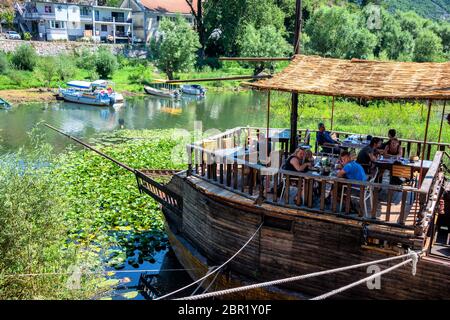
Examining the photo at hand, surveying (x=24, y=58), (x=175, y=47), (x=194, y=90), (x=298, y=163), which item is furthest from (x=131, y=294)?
(x=24, y=58)

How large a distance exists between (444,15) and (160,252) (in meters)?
183

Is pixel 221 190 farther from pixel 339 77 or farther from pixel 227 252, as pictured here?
pixel 339 77

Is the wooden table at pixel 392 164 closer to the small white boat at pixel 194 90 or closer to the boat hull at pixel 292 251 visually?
the boat hull at pixel 292 251

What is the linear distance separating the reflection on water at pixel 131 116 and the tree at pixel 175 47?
7494mm

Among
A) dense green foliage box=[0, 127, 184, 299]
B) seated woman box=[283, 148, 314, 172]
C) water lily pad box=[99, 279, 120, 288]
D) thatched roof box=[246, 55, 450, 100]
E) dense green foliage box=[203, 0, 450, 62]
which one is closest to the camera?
thatched roof box=[246, 55, 450, 100]

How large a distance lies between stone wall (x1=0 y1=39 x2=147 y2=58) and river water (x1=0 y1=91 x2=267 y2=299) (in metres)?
17.1

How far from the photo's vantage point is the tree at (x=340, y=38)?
49.3 meters

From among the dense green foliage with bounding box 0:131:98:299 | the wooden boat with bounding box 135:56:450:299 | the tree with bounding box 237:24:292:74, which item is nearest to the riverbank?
the tree with bounding box 237:24:292:74

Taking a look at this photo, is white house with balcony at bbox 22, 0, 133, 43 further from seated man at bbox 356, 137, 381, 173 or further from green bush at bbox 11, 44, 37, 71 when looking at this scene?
seated man at bbox 356, 137, 381, 173

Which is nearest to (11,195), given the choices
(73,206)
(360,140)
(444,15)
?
(73,206)

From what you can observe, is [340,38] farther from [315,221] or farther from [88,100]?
[315,221]

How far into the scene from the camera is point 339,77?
33.0 ft

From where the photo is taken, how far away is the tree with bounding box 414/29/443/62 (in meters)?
53.9

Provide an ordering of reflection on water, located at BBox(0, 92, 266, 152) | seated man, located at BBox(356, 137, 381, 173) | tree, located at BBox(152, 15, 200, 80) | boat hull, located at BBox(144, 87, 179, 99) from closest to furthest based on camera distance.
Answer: seated man, located at BBox(356, 137, 381, 173) → reflection on water, located at BBox(0, 92, 266, 152) → boat hull, located at BBox(144, 87, 179, 99) → tree, located at BBox(152, 15, 200, 80)
